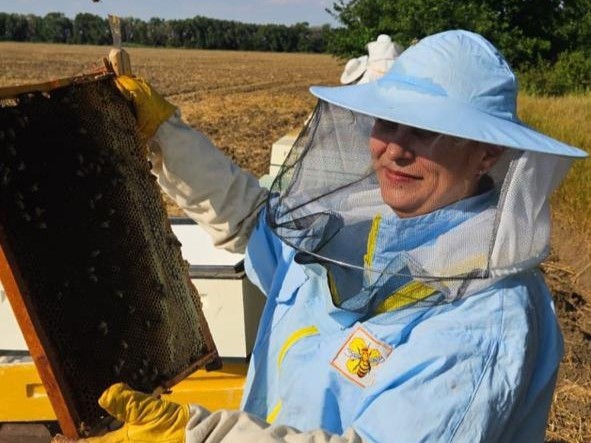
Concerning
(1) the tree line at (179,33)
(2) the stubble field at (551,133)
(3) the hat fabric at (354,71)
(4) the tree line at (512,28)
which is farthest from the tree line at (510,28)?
(1) the tree line at (179,33)

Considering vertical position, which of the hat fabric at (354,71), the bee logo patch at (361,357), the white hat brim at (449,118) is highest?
the white hat brim at (449,118)

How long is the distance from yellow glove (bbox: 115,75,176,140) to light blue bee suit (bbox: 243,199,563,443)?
71 cm

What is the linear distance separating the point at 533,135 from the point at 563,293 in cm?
489

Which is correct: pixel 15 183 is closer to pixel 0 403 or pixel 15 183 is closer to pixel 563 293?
pixel 0 403

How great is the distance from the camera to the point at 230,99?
25.3 metres

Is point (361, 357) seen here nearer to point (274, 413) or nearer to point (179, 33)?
point (274, 413)

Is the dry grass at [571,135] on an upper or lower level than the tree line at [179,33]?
upper

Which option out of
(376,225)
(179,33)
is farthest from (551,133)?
(179,33)

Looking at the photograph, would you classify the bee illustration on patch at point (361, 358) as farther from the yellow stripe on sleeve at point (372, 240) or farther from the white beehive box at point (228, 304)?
the white beehive box at point (228, 304)

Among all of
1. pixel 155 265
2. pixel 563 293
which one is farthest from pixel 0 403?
pixel 563 293

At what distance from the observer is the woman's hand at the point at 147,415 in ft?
5.02

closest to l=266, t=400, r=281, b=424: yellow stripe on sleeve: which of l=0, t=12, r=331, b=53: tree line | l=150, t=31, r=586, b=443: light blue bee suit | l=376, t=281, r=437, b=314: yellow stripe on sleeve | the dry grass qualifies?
l=150, t=31, r=586, b=443: light blue bee suit

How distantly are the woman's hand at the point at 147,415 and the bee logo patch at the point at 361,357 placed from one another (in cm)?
37

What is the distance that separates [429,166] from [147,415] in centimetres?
83
